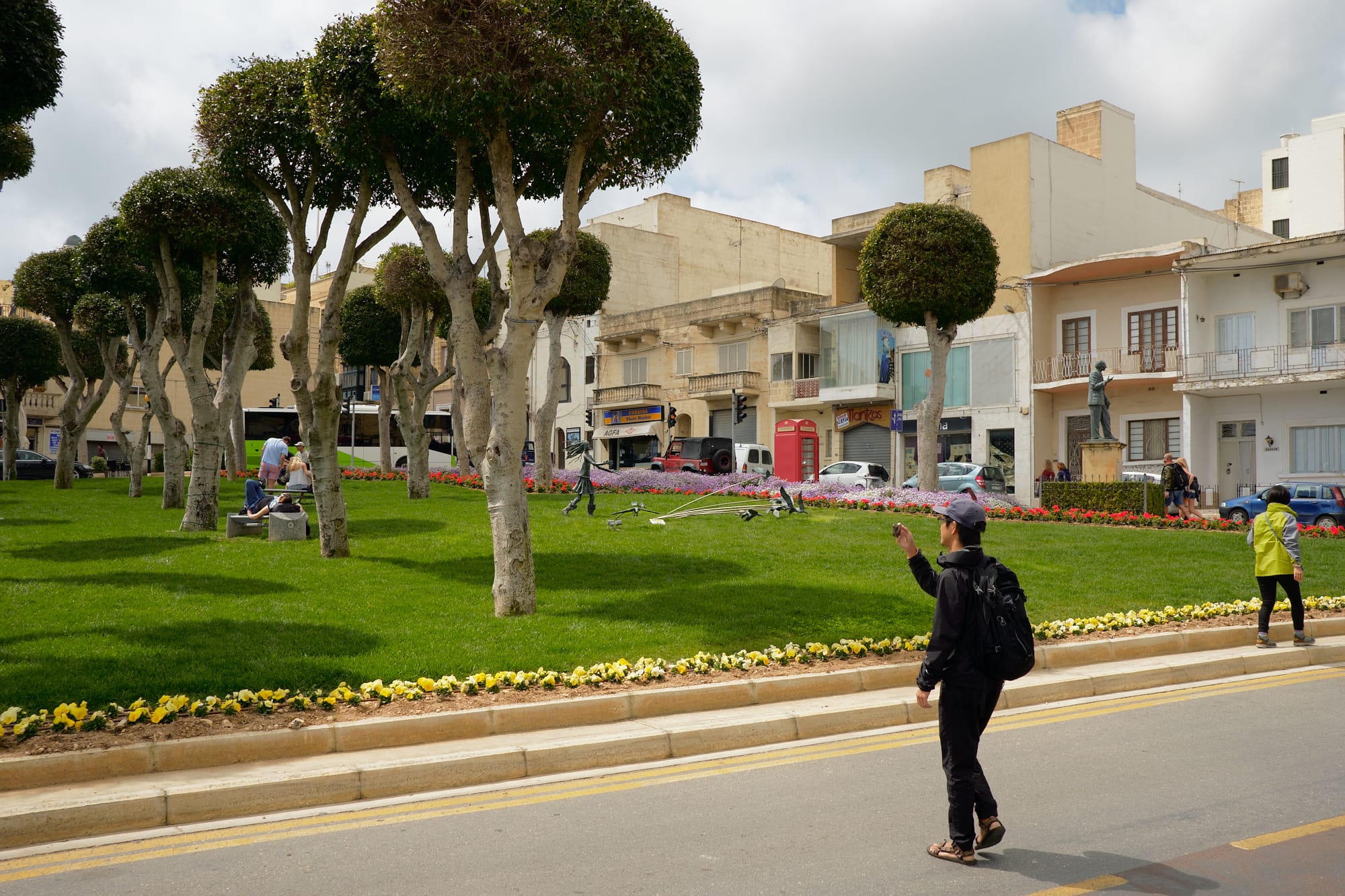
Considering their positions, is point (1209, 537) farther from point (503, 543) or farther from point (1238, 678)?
point (503, 543)

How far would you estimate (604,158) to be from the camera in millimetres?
11680

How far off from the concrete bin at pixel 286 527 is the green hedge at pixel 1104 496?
Answer: 1588 centimetres

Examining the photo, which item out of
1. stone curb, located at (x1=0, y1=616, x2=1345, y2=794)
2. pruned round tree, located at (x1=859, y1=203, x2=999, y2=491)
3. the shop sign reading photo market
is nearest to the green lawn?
stone curb, located at (x1=0, y1=616, x2=1345, y2=794)

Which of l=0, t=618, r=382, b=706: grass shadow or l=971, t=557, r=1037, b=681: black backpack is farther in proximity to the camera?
l=0, t=618, r=382, b=706: grass shadow

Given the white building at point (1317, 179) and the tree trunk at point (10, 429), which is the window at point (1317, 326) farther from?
→ the tree trunk at point (10, 429)

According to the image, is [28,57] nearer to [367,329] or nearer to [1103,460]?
[1103,460]

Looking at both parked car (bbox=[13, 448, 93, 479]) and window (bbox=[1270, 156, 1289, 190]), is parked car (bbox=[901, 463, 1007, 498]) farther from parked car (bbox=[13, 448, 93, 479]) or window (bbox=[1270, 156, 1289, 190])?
parked car (bbox=[13, 448, 93, 479])

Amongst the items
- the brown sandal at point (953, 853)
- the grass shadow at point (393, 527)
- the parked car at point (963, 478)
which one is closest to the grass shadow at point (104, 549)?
the grass shadow at point (393, 527)

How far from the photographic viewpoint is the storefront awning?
A: 5162 cm

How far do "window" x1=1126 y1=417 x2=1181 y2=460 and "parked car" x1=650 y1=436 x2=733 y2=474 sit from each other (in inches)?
559

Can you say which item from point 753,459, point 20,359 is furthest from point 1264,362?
point 20,359

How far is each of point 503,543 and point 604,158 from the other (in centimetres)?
443

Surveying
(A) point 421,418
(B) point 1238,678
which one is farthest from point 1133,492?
(A) point 421,418

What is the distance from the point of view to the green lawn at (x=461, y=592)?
816cm
